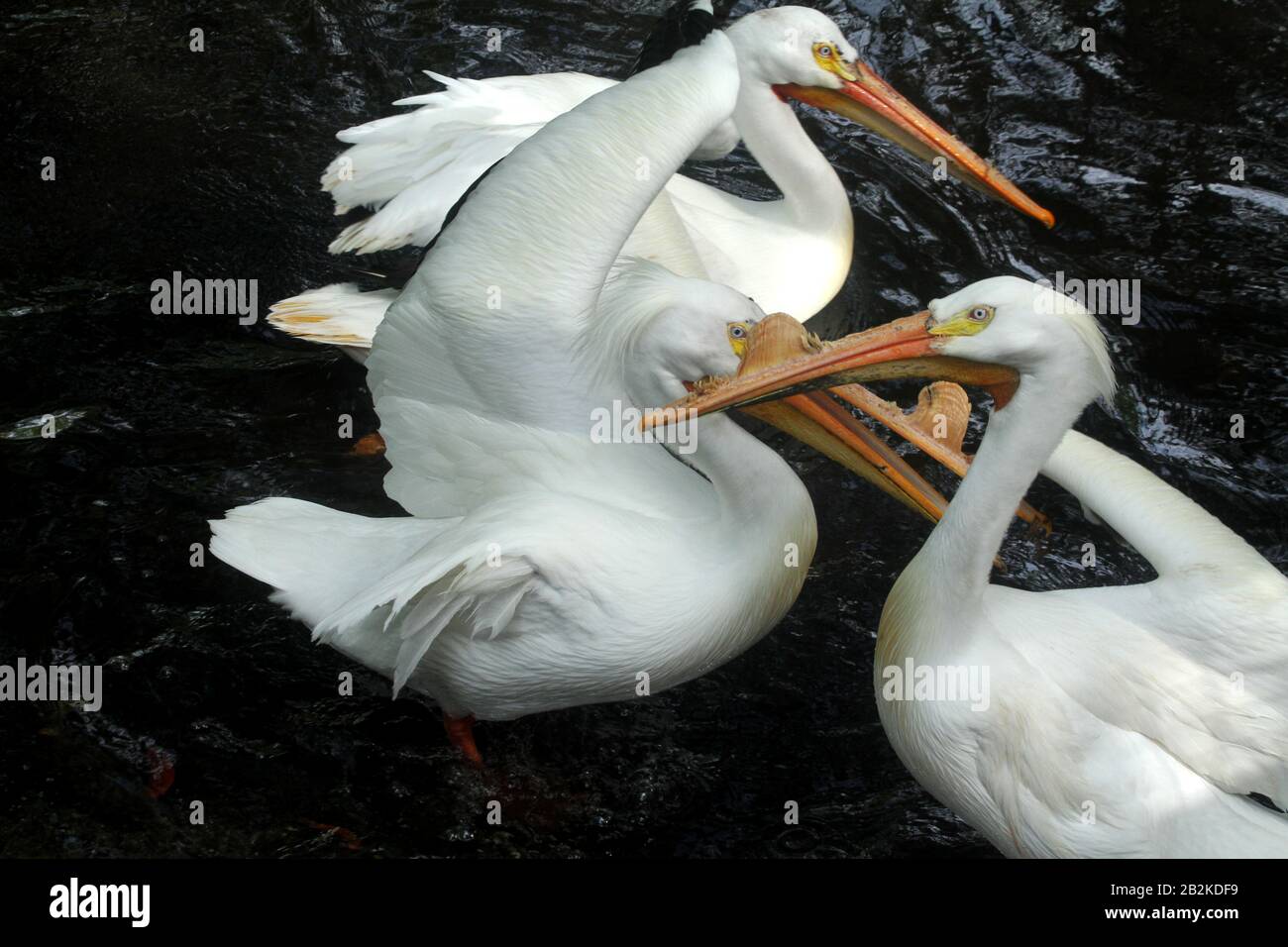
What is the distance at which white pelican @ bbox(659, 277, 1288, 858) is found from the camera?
122 inches

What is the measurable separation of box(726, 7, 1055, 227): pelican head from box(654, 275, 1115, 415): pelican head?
2165 mm

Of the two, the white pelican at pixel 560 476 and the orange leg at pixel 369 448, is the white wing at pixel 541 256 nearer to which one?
the white pelican at pixel 560 476

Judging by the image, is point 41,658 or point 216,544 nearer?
point 216,544

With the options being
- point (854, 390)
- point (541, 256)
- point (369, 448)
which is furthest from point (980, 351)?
point (369, 448)

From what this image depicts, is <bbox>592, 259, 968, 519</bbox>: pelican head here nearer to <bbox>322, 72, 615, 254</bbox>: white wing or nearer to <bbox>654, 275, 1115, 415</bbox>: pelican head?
<bbox>654, 275, 1115, 415</bbox>: pelican head

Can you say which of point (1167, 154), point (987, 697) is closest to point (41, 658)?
point (987, 697)

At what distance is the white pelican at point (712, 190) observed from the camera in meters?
4.55

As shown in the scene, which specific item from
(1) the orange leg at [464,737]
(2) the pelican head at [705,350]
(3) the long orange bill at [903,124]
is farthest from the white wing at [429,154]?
(1) the orange leg at [464,737]

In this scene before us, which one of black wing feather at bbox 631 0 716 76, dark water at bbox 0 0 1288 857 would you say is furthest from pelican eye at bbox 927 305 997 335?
dark water at bbox 0 0 1288 857

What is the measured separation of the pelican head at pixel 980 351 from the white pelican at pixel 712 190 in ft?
4.42

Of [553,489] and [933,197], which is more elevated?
[933,197]

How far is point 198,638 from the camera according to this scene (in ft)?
14.7
